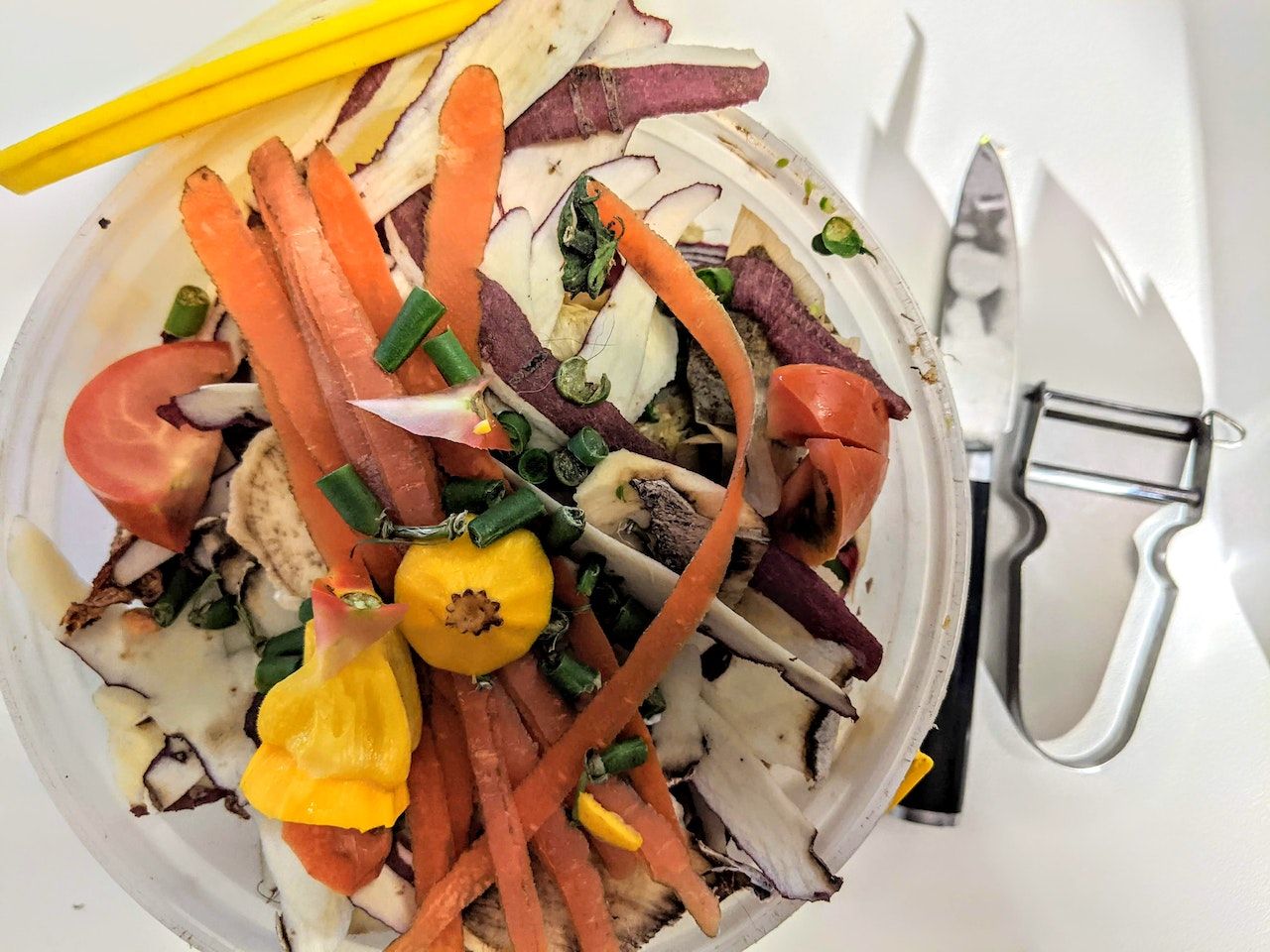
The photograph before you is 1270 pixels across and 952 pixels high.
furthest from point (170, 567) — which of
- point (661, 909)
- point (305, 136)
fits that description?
point (661, 909)

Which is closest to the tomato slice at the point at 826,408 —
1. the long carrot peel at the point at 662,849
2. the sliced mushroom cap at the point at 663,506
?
the sliced mushroom cap at the point at 663,506

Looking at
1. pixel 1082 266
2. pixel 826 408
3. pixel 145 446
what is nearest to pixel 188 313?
pixel 145 446

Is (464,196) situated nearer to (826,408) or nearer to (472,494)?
(472,494)

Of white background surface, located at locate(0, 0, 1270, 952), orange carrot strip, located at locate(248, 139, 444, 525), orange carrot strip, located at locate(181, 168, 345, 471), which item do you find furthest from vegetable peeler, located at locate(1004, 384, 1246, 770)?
orange carrot strip, located at locate(181, 168, 345, 471)

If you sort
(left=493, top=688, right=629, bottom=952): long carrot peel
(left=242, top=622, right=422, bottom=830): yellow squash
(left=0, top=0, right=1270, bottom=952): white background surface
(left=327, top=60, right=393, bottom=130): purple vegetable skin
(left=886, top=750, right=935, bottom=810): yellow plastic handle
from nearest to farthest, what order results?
(left=242, top=622, right=422, bottom=830): yellow squash
(left=493, top=688, right=629, bottom=952): long carrot peel
(left=327, top=60, right=393, bottom=130): purple vegetable skin
(left=886, top=750, right=935, bottom=810): yellow plastic handle
(left=0, top=0, right=1270, bottom=952): white background surface

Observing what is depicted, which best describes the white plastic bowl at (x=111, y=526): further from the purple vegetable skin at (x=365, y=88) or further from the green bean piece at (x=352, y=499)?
the green bean piece at (x=352, y=499)

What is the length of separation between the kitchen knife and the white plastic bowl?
168mm

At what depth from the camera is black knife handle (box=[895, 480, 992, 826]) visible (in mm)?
1301

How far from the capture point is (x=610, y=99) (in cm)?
105

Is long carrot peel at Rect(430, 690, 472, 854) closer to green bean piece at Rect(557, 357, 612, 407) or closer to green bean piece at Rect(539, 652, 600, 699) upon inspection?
green bean piece at Rect(539, 652, 600, 699)

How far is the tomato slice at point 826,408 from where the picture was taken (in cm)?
94

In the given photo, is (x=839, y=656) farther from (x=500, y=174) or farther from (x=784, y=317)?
(x=500, y=174)

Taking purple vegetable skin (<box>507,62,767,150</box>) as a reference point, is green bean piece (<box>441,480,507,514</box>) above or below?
below

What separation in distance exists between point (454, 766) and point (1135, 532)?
1228 millimetres
